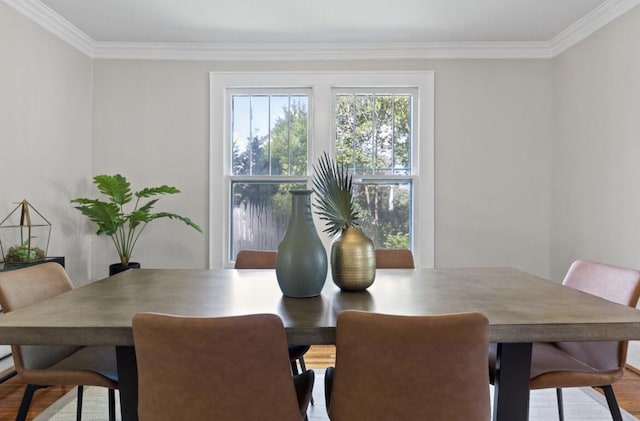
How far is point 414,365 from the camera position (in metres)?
1.03

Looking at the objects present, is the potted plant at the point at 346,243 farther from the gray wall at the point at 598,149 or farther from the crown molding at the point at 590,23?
the crown molding at the point at 590,23

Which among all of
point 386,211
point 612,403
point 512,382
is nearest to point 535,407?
point 612,403

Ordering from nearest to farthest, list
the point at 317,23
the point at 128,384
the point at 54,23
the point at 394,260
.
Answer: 1. the point at 128,384
2. the point at 394,260
3. the point at 54,23
4. the point at 317,23

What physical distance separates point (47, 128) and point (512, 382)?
3.60m

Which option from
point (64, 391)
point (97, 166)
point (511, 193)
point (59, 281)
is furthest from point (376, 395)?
point (97, 166)

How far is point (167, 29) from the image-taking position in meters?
3.71

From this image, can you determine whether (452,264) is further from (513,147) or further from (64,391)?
(64,391)

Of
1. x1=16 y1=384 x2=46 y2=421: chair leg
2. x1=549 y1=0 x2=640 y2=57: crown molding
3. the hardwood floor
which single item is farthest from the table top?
x1=549 y1=0 x2=640 y2=57: crown molding

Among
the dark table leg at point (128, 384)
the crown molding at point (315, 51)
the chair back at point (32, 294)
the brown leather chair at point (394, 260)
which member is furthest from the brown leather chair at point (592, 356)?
the crown molding at point (315, 51)

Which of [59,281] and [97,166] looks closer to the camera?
[59,281]

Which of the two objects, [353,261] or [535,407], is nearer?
[353,261]

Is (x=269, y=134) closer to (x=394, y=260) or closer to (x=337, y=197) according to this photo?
(x=394, y=260)

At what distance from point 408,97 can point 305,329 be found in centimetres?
341

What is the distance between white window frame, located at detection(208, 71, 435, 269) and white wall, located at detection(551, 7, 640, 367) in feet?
3.62
